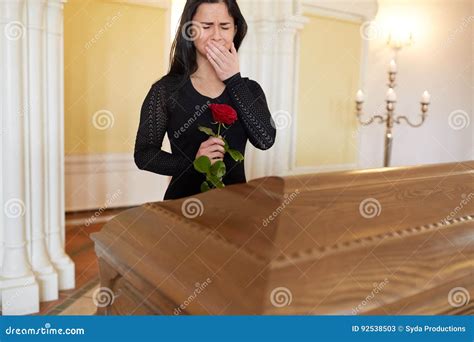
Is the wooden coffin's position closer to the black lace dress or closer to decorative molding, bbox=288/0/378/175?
the black lace dress

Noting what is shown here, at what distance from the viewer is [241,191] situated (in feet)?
1.98

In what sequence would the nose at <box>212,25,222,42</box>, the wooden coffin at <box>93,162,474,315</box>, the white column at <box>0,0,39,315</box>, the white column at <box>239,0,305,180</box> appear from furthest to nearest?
the white column at <box>239,0,305,180</box>, the white column at <box>0,0,39,315</box>, the nose at <box>212,25,222,42</box>, the wooden coffin at <box>93,162,474,315</box>

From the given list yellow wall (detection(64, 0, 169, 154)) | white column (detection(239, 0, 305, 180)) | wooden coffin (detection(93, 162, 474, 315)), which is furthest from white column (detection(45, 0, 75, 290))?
wooden coffin (detection(93, 162, 474, 315))

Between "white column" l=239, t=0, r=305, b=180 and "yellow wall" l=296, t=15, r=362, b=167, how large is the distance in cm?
18

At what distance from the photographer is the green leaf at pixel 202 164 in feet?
3.43

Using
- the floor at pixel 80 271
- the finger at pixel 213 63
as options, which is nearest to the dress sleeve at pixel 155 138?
the finger at pixel 213 63

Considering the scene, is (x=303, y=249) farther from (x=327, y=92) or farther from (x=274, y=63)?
(x=327, y=92)

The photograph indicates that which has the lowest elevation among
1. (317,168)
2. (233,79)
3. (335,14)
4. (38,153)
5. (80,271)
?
(80,271)

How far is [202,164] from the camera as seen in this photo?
3.44 ft

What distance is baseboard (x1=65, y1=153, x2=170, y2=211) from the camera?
339cm

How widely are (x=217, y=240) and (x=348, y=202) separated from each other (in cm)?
15

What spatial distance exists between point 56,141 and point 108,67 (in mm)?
1085

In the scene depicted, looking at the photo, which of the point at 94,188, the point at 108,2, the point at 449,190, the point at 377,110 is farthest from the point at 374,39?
the point at 449,190

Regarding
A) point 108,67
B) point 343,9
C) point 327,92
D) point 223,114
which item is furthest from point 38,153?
point 343,9
